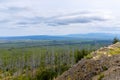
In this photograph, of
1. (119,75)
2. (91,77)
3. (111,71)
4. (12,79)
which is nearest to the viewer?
(119,75)

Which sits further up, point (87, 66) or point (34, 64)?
point (87, 66)

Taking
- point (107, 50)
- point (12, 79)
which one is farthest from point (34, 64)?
point (107, 50)

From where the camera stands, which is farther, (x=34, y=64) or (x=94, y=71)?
(x=34, y=64)

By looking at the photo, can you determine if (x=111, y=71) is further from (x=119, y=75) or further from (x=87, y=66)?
(x=87, y=66)

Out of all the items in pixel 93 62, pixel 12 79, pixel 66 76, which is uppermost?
pixel 93 62

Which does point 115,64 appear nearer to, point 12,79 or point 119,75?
point 119,75

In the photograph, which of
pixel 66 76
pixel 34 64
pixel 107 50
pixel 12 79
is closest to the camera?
pixel 66 76

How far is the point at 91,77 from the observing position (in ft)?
70.9

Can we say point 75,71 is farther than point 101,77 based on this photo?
Yes

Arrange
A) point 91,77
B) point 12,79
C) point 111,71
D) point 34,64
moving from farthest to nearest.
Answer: point 34,64, point 12,79, point 91,77, point 111,71

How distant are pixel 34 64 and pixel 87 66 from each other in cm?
17581

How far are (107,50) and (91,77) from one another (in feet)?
28.6

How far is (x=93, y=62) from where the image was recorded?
24141mm

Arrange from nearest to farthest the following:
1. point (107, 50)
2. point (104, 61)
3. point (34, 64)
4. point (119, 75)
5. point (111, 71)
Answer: point (119, 75), point (111, 71), point (104, 61), point (107, 50), point (34, 64)
